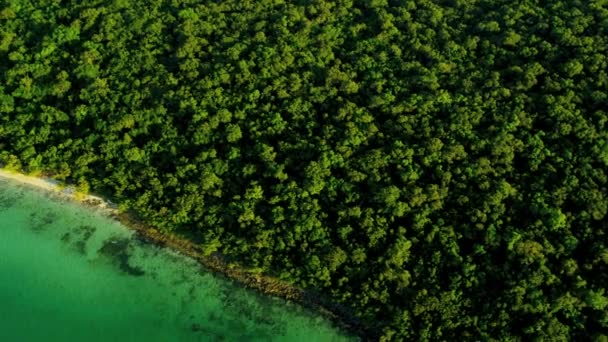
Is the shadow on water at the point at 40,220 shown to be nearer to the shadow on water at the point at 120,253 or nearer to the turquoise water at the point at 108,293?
the turquoise water at the point at 108,293


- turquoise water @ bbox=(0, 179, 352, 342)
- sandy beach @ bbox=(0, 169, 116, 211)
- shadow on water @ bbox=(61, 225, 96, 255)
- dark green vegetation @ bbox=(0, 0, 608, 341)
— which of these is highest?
dark green vegetation @ bbox=(0, 0, 608, 341)

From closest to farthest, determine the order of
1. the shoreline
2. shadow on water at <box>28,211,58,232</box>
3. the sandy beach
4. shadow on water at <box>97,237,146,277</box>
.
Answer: the shoreline, shadow on water at <box>97,237,146,277</box>, shadow on water at <box>28,211,58,232</box>, the sandy beach

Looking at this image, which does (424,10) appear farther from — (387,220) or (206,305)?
(206,305)

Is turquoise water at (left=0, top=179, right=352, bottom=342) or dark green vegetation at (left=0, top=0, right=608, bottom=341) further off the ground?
dark green vegetation at (left=0, top=0, right=608, bottom=341)

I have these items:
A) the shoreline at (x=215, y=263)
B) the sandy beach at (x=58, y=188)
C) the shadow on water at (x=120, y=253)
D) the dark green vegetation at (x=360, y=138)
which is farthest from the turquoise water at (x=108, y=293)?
the dark green vegetation at (x=360, y=138)

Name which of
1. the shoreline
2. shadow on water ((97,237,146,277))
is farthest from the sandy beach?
shadow on water ((97,237,146,277))

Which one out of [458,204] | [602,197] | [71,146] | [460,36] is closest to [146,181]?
[71,146]

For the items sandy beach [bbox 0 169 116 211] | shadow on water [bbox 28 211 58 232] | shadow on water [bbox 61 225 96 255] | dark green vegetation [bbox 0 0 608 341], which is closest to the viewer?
dark green vegetation [bbox 0 0 608 341]

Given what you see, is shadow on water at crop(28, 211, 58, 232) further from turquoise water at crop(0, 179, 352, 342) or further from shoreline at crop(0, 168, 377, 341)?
shoreline at crop(0, 168, 377, 341)
